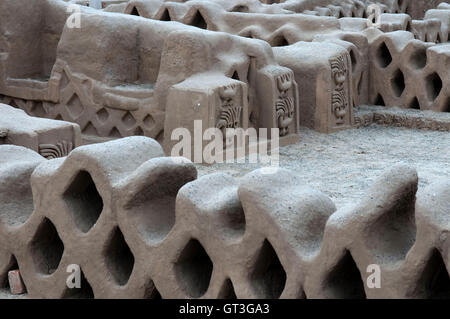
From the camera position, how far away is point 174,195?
3.26 meters

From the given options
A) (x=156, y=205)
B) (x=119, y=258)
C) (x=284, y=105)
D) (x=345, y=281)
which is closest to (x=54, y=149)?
(x=119, y=258)

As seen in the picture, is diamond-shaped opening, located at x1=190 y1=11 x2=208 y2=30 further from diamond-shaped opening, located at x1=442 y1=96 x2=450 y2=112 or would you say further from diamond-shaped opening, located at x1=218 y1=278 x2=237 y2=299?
diamond-shaped opening, located at x1=218 y1=278 x2=237 y2=299

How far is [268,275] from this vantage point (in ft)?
9.52

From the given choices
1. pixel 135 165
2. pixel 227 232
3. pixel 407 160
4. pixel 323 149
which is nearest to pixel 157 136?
pixel 323 149

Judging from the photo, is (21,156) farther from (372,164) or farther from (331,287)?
(372,164)

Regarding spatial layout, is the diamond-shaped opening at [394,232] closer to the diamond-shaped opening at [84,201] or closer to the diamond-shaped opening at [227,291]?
the diamond-shaped opening at [227,291]

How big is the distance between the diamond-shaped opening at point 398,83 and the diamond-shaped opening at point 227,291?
218 inches

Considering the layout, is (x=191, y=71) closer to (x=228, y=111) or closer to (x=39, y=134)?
(x=228, y=111)

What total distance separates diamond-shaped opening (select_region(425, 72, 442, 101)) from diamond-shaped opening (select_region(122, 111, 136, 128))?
292 centimetres

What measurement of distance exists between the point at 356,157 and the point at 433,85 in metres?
1.94

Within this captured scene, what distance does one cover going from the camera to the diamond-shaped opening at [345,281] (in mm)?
2641

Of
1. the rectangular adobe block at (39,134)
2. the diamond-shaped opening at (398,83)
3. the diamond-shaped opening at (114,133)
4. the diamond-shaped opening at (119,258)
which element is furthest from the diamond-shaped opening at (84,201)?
the diamond-shaped opening at (398,83)

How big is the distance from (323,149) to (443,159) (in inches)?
38.6

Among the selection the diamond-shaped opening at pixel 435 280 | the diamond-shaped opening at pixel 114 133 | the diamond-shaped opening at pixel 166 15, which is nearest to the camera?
the diamond-shaped opening at pixel 435 280
